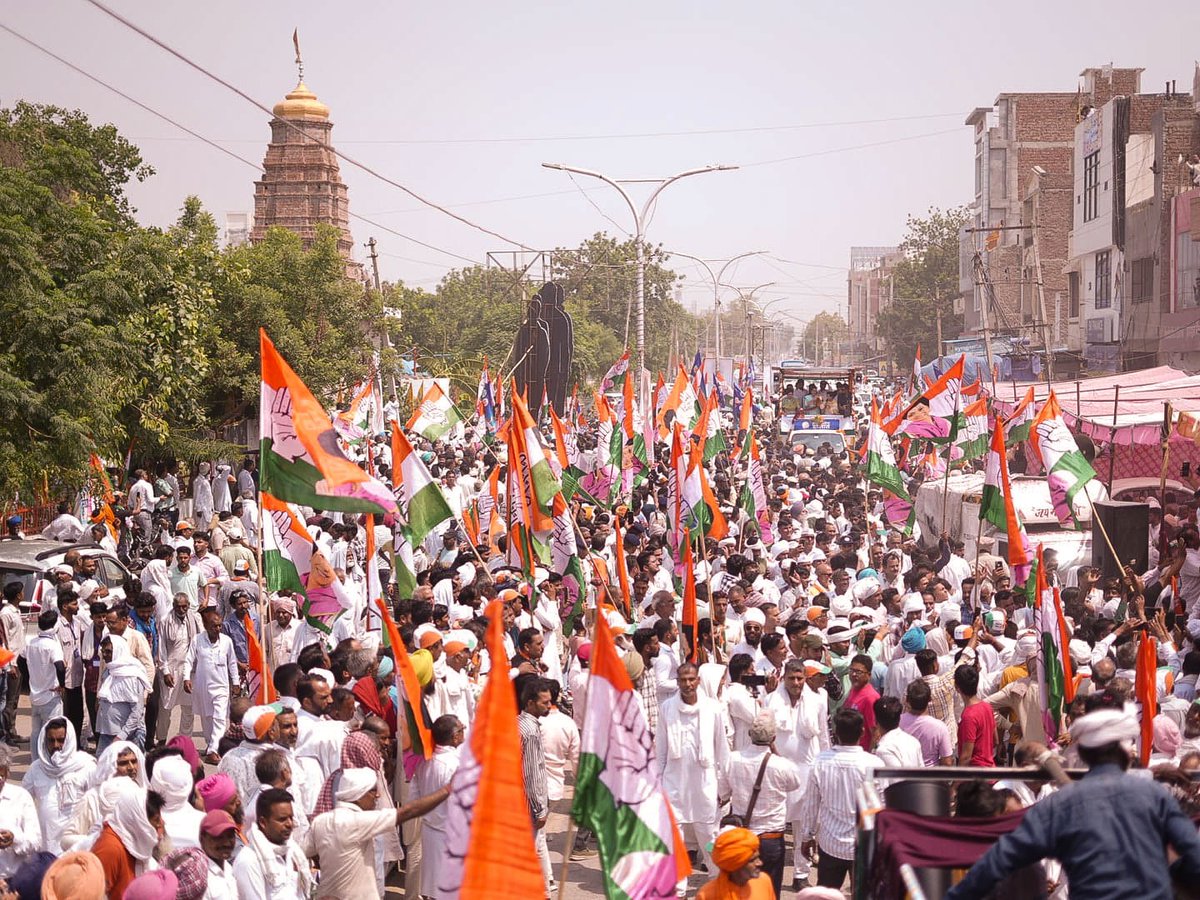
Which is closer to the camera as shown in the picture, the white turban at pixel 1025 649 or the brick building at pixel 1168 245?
the white turban at pixel 1025 649

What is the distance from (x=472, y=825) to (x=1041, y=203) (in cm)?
6191

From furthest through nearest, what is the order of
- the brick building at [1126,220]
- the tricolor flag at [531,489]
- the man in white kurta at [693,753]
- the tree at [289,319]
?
the brick building at [1126,220]
the tree at [289,319]
the tricolor flag at [531,489]
the man in white kurta at [693,753]

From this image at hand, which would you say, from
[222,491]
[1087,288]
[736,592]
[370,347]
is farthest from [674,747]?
[1087,288]

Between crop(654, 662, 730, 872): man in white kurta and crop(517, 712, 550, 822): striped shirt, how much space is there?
0.74m

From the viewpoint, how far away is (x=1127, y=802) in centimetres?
367

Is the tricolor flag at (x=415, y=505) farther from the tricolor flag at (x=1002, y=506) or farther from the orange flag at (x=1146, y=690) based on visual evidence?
the orange flag at (x=1146, y=690)

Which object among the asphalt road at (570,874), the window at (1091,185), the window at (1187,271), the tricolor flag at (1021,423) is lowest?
the asphalt road at (570,874)

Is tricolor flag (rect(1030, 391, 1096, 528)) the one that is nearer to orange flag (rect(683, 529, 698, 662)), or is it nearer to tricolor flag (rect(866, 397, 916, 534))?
tricolor flag (rect(866, 397, 916, 534))

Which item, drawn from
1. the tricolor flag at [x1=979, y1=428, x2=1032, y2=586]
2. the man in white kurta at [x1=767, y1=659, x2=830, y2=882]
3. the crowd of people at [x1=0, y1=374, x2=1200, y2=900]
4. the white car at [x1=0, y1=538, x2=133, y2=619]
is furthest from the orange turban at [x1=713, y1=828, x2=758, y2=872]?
the white car at [x1=0, y1=538, x2=133, y2=619]

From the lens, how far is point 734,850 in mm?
5383

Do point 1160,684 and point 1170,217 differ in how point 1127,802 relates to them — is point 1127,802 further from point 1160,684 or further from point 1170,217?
point 1170,217

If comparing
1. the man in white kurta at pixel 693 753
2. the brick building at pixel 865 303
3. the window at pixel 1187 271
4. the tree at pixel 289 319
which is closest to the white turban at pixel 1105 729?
the man in white kurta at pixel 693 753

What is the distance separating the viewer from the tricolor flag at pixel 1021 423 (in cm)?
1712

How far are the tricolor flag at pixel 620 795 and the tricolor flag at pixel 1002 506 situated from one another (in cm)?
626
